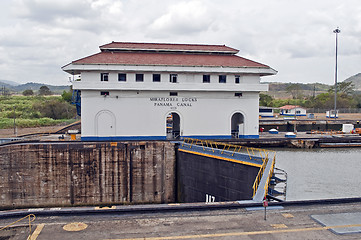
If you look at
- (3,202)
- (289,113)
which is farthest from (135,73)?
(289,113)

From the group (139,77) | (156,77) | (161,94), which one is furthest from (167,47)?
(161,94)

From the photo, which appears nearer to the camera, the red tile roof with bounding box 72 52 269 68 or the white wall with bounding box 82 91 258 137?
the white wall with bounding box 82 91 258 137

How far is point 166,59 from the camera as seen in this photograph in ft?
102

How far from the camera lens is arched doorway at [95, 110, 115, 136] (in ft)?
96.5

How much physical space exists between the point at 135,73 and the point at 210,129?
8.52 m

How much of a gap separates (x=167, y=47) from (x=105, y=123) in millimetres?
9997

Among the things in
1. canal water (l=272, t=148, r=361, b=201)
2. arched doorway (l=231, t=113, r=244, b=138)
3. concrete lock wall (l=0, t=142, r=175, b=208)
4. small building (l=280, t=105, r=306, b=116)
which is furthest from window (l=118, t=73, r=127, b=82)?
small building (l=280, t=105, r=306, b=116)

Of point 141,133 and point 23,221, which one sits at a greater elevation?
point 141,133

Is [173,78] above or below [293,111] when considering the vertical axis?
above

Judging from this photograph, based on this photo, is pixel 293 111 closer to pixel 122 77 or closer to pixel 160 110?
pixel 160 110

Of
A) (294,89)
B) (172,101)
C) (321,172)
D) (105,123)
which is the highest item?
(294,89)

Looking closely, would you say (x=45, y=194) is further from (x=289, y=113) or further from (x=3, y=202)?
(x=289, y=113)

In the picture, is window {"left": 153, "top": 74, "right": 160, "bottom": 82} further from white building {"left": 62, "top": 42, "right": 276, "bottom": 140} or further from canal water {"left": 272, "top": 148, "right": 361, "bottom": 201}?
canal water {"left": 272, "top": 148, "right": 361, "bottom": 201}

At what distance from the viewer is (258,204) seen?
530 inches
